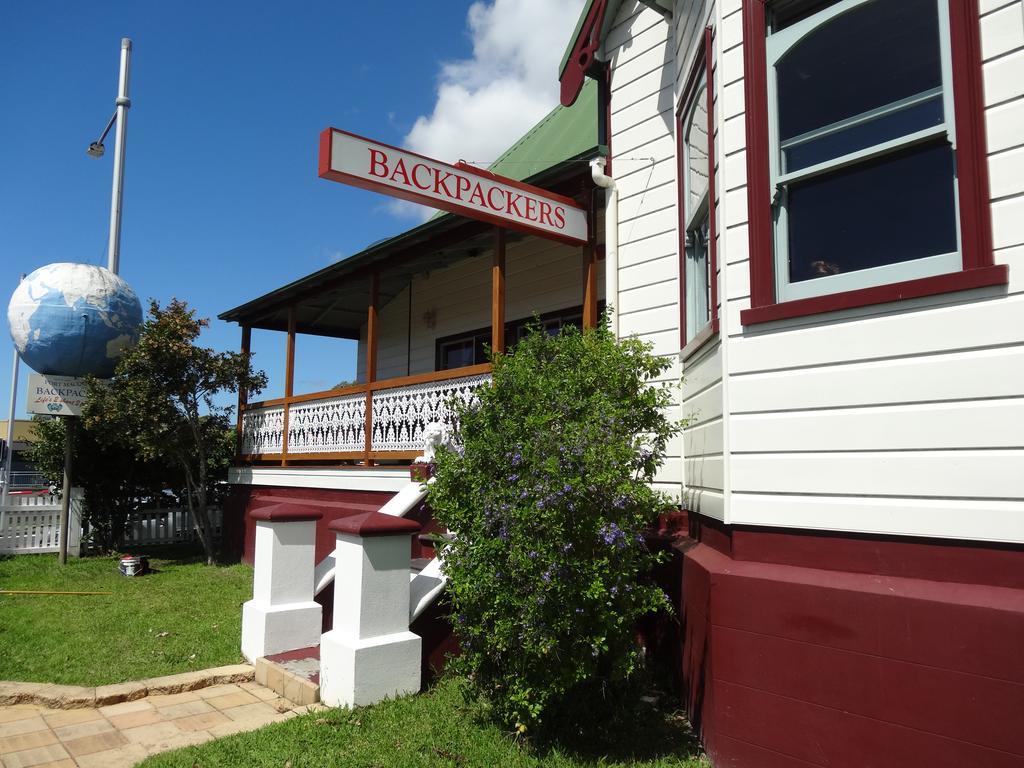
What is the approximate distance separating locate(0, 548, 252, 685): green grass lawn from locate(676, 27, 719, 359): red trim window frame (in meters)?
4.55

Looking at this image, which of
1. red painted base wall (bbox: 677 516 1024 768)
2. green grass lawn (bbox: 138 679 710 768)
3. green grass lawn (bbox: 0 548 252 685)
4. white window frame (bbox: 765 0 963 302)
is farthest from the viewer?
green grass lawn (bbox: 0 548 252 685)

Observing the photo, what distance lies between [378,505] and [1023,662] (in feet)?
23.8

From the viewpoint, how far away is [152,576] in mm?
10820

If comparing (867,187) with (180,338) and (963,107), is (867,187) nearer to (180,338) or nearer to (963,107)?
(963,107)

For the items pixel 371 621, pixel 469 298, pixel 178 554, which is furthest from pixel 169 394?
pixel 371 621

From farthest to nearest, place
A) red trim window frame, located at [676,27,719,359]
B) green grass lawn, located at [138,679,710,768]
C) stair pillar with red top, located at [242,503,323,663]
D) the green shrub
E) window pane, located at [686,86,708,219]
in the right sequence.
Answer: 1. stair pillar with red top, located at [242,503,323,663]
2. window pane, located at [686,86,708,219]
3. red trim window frame, located at [676,27,719,359]
4. green grass lawn, located at [138,679,710,768]
5. the green shrub

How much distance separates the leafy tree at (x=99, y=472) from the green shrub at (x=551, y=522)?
10937 millimetres

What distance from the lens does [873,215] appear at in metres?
3.77

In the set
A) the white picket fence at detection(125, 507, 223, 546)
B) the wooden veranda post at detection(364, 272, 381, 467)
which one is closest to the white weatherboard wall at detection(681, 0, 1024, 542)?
the wooden veranda post at detection(364, 272, 381, 467)

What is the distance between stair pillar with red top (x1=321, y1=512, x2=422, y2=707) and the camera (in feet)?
16.0

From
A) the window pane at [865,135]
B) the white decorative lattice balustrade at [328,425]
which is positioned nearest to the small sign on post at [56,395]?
the white decorative lattice balustrade at [328,425]

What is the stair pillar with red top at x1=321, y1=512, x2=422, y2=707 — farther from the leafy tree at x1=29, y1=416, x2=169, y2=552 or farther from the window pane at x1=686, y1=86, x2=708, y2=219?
the leafy tree at x1=29, y1=416, x2=169, y2=552

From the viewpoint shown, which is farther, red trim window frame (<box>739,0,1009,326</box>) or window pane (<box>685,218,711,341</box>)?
window pane (<box>685,218,711,341</box>)

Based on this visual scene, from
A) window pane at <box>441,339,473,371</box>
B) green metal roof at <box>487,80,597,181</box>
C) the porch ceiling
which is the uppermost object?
green metal roof at <box>487,80,597,181</box>
